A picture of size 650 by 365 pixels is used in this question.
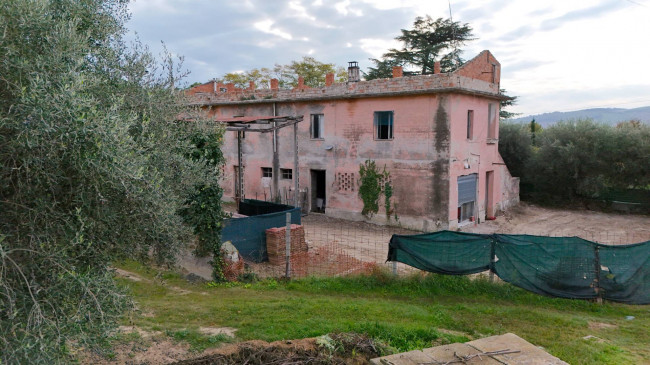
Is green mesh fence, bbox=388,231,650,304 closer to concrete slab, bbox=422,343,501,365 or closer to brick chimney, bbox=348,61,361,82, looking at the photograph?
concrete slab, bbox=422,343,501,365

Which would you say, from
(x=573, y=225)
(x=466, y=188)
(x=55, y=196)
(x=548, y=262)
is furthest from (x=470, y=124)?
(x=55, y=196)

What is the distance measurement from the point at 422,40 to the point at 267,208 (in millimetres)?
25465

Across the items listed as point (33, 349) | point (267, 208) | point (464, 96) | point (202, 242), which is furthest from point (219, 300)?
point (464, 96)

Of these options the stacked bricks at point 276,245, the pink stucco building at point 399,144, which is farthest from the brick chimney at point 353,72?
the stacked bricks at point 276,245

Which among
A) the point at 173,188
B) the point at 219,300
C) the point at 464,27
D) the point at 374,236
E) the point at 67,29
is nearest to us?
the point at 67,29

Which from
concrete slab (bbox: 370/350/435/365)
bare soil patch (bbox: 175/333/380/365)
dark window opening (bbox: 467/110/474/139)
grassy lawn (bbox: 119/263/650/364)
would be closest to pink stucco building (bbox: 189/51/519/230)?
dark window opening (bbox: 467/110/474/139)

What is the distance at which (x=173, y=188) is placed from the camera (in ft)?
20.3

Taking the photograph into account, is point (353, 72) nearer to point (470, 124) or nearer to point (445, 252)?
point (470, 124)

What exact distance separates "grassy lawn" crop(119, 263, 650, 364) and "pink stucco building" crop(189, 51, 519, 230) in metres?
8.84

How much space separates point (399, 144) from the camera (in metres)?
20.1

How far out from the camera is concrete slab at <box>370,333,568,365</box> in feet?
18.6

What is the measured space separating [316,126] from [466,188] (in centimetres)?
781

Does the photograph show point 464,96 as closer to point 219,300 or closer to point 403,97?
point 403,97

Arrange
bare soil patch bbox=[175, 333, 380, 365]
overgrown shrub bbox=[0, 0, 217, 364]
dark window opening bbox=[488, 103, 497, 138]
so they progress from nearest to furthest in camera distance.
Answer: overgrown shrub bbox=[0, 0, 217, 364] → bare soil patch bbox=[175, 333, 380, 365] → dark window opening bbox=[488, 103, 497, 138]
